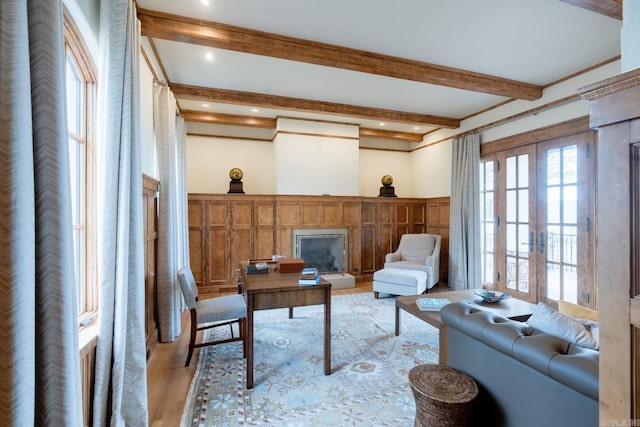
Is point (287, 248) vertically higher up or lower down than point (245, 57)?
lower down

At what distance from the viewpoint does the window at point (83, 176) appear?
1616 mm


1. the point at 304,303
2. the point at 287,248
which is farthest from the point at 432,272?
the point at 304,303

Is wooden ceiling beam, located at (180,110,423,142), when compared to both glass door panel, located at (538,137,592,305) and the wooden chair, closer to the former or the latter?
glass door panel, located at (538,137,592,305)

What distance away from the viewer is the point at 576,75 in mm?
3371

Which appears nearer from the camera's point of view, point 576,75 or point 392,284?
point 576,75

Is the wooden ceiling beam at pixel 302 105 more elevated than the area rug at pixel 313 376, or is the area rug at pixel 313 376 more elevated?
the wooden ceiling beam at pixel 302 105

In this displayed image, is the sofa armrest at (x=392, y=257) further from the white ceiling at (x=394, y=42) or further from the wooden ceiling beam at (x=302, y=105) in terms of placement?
the white ceiling at (x=394, y=42)

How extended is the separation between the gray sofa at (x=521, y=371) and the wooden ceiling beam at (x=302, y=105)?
3.59 meters

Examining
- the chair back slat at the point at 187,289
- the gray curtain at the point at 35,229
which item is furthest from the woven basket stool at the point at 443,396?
the chair back slat at the point at 187,289

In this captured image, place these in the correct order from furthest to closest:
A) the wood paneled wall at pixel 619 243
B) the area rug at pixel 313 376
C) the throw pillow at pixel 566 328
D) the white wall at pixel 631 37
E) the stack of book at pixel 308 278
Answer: the stack of book at pixel 308 278, the area rug at pixel 313 376, the throw pillow at pixel 566 328, the white wall at pixel 631 37, the wood paneled wall at pixel 619 243

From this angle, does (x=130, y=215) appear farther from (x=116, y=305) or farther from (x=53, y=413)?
Answer: (x=53, y=413)

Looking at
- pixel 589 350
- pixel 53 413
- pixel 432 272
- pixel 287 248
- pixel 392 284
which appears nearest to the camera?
pixel 53 413

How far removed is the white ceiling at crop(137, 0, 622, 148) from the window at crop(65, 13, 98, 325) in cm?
104

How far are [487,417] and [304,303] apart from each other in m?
1.28
